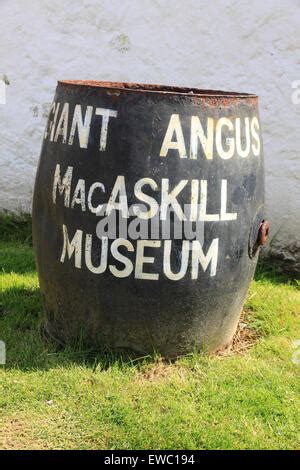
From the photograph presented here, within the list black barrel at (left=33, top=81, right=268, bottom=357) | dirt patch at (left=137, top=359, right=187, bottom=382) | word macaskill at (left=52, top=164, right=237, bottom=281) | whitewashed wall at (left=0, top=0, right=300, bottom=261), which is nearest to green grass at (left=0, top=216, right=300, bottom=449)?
dirt patch at (left=137, top=359, right=187, bottom=382)

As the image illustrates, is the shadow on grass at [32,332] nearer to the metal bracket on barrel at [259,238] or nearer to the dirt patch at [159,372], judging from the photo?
the dirt patch at [159,372]

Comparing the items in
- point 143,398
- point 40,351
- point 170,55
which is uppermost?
point 170,55

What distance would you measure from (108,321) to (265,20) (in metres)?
2.53

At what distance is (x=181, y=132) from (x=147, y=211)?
0.37 meters

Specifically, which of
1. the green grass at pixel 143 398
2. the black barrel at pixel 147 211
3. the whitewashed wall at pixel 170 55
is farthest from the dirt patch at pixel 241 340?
the whitewashed wall at pixel 170 55

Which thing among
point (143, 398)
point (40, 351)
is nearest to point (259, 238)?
point (143, 398)

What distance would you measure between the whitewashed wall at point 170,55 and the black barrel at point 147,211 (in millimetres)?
1425

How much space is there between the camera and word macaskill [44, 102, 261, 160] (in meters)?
2.69

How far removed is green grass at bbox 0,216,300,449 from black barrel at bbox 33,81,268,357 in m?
0.13

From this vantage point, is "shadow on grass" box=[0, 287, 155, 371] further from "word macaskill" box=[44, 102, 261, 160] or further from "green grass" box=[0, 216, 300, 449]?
"word macaskill" box=[44, 102, 261, 160]

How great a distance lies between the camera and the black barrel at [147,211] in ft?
8.82

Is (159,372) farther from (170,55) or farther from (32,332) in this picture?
(170,55)

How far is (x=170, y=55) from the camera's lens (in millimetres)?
4445
